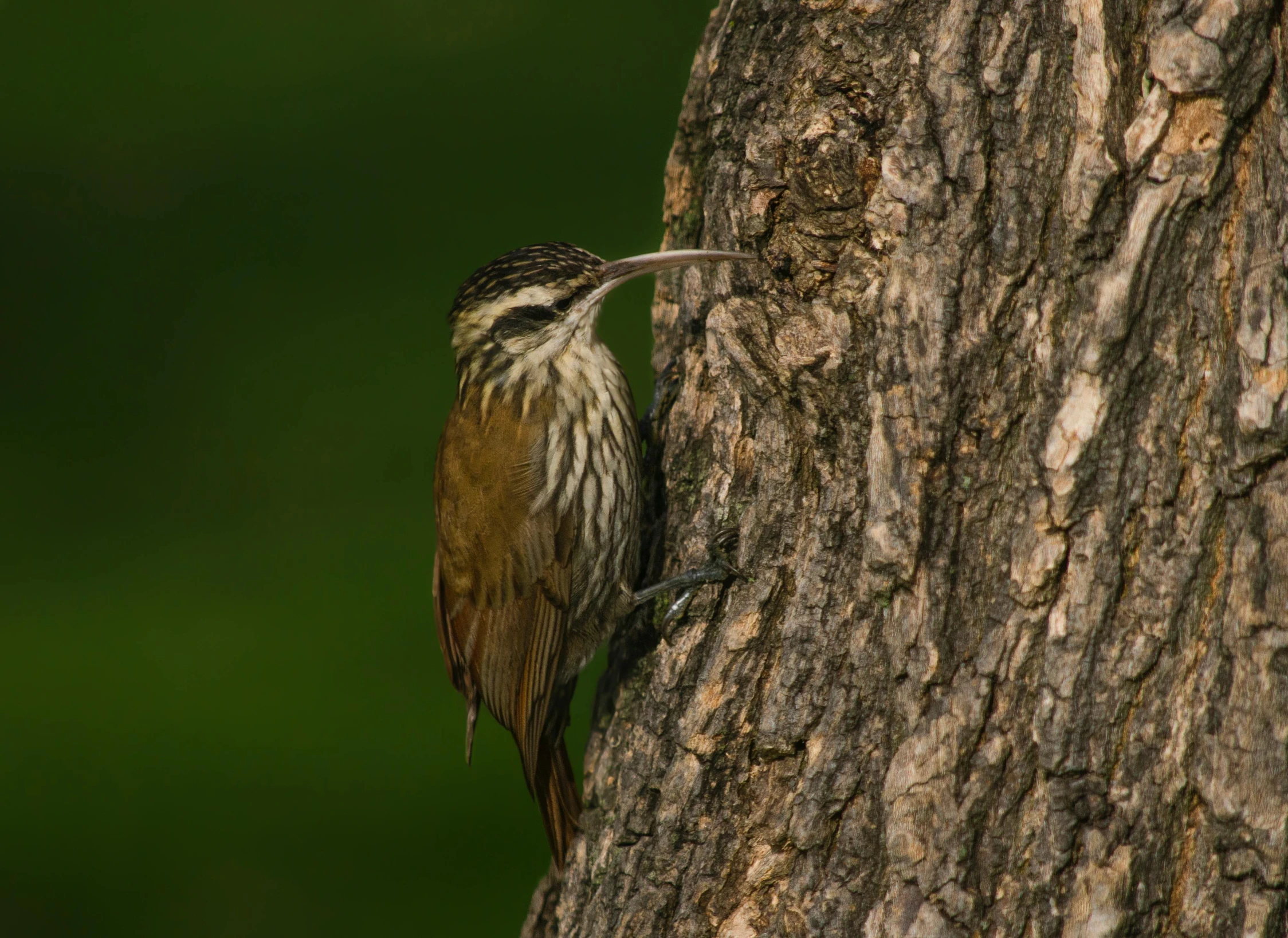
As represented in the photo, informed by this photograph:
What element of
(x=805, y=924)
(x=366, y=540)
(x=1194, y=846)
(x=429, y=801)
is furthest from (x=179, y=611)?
(x=1194, y=846)

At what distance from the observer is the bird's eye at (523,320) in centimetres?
353

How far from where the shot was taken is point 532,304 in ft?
11.5

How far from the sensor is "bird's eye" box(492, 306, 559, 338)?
3.53 m

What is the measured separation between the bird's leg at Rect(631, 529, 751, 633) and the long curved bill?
0.66 metres

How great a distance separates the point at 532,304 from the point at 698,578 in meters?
1.05

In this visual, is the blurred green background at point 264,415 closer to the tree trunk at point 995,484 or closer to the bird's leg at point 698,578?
the bird's leg at point 698,578

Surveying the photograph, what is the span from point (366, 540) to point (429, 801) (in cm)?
178

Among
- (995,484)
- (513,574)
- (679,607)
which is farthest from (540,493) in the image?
(995,484)

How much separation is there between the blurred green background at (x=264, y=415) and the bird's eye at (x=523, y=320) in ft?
8.82

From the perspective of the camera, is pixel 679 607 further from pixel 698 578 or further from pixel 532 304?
pixel 532 304

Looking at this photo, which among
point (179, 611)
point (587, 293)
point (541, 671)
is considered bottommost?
point (179, 611)

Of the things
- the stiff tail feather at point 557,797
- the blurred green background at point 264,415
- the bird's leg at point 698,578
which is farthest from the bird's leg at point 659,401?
the blurred green background at point 264,415

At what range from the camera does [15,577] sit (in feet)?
21.7

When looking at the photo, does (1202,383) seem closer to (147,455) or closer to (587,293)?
(587,293)
